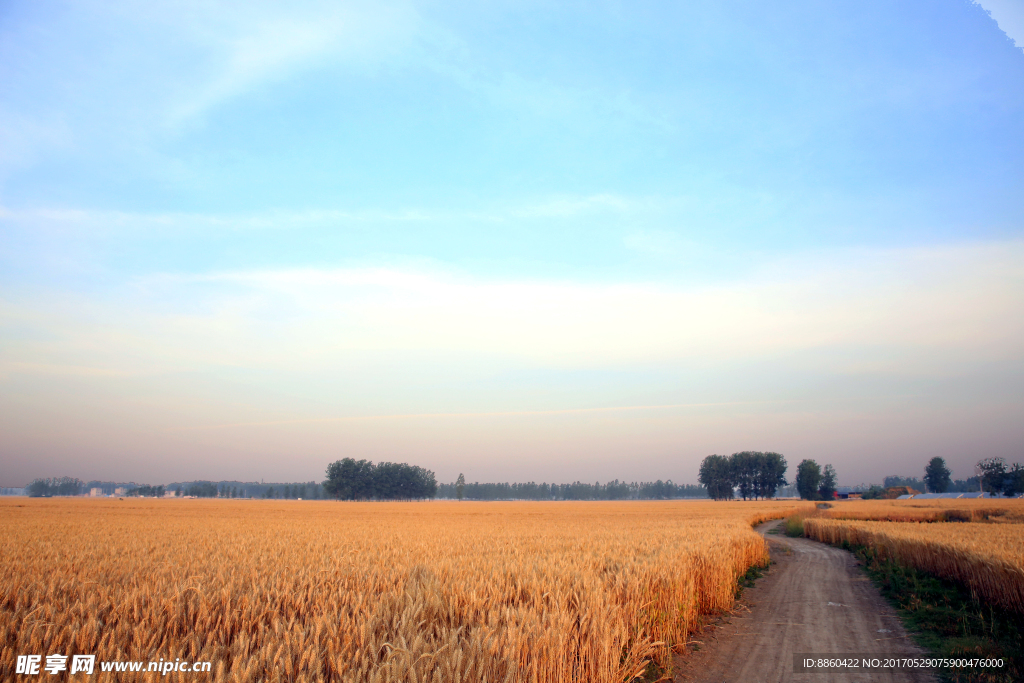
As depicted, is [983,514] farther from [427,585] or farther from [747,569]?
Result: [427,585]

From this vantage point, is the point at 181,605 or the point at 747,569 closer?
the point at 181,605

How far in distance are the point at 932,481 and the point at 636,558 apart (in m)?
218

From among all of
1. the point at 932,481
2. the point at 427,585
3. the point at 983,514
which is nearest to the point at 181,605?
the point at 427,585

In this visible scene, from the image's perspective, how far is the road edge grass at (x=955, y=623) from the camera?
315 inches

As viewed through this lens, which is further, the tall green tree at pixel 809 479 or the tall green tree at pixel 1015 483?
the tall green tree at pixel 809 479

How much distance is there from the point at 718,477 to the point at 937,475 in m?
72.4

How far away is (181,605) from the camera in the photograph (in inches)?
200

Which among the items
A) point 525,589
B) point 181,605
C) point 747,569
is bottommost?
point 747,569

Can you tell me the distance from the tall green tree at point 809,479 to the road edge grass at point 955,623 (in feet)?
538

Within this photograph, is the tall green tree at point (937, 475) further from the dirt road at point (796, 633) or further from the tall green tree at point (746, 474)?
the dirt road at point (796, 633)

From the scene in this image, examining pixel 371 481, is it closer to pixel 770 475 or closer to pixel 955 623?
pixel 770 475

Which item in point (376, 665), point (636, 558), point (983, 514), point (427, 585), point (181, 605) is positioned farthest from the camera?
point (983, 514)

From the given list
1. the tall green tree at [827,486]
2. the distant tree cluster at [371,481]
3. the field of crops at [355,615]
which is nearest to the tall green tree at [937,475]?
the tall green tree at [827,486]

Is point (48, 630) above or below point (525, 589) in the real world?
above
